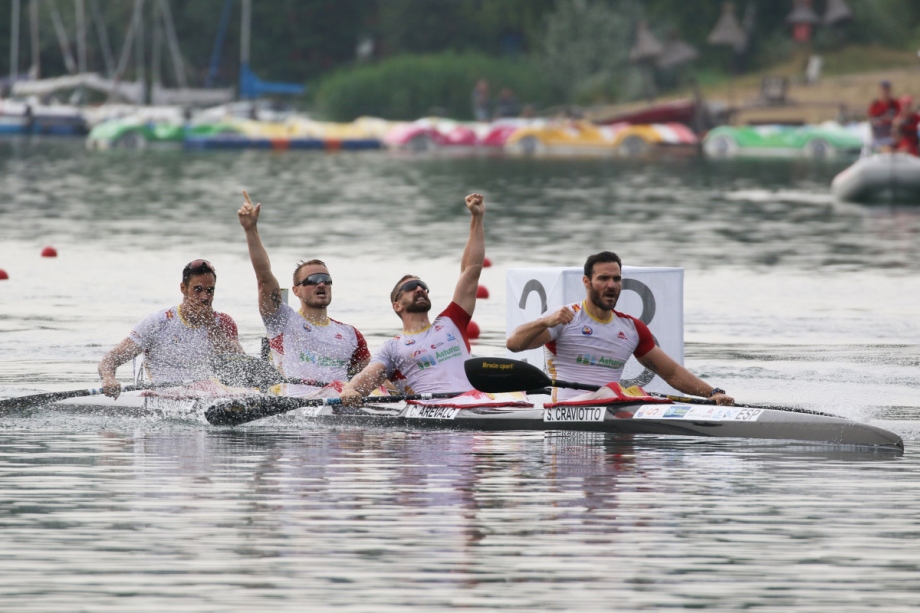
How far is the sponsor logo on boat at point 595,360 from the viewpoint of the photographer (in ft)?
41.6

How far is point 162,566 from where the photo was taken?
8.49 meters

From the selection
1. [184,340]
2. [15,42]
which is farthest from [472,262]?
[15,42]

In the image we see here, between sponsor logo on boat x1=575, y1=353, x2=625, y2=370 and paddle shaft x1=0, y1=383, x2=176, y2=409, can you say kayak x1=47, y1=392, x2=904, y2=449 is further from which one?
sponsor logo on boat x1=575, y1=353, x2=625, y2=370

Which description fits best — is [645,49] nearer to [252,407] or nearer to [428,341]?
[428,341]

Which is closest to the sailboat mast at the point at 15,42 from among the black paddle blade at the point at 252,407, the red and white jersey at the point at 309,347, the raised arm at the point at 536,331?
the red and white jersey at the point at 309,347

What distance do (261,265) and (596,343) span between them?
97.0 inches

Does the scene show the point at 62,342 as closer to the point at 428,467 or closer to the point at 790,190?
the point at 428,467

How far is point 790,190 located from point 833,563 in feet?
121

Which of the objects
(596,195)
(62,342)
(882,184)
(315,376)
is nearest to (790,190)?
(596,195)

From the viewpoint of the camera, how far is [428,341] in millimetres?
12984

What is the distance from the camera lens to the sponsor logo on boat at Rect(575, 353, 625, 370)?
12.7 meters

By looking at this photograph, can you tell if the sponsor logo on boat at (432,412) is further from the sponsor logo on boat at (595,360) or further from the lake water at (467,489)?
the sponsor logo on boat at (595,360)

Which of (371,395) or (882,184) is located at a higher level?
(882,184)

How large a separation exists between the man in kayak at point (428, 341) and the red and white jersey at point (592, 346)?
0.69 metres
